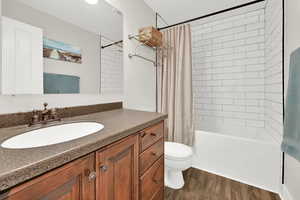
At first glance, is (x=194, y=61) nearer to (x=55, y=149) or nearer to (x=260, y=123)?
(x=260, y=123)

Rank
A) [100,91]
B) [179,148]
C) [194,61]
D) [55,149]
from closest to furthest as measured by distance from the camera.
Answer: [55,149]
[100,91]
[179,148]
[194,61]

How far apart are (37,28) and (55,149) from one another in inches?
33.4

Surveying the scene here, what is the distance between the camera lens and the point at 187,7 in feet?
6.39

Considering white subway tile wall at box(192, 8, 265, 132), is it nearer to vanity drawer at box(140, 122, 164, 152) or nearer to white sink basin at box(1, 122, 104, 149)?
vanity drawer at box(140, 122, 164, 152)

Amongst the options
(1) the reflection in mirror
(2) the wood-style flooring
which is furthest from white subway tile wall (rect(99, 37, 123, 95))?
(2) the wood-style flooring

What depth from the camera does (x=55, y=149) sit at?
0.46 meters

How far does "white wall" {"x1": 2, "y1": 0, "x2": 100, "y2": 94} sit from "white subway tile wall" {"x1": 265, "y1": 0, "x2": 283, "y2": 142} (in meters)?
1.95

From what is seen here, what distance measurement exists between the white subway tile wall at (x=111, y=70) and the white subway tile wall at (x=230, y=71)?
61.7 inches

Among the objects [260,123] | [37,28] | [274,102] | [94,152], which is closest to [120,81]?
[37,28]

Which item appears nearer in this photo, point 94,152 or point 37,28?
point 94,152

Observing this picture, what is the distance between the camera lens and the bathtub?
151cm

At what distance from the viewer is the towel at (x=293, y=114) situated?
89 centimetres

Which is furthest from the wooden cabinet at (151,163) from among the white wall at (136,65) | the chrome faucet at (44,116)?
the white wall at (136,65)

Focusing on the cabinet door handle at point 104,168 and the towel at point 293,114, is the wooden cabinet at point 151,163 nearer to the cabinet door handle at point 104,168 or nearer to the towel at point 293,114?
the cabinet door handle at point 104,168
